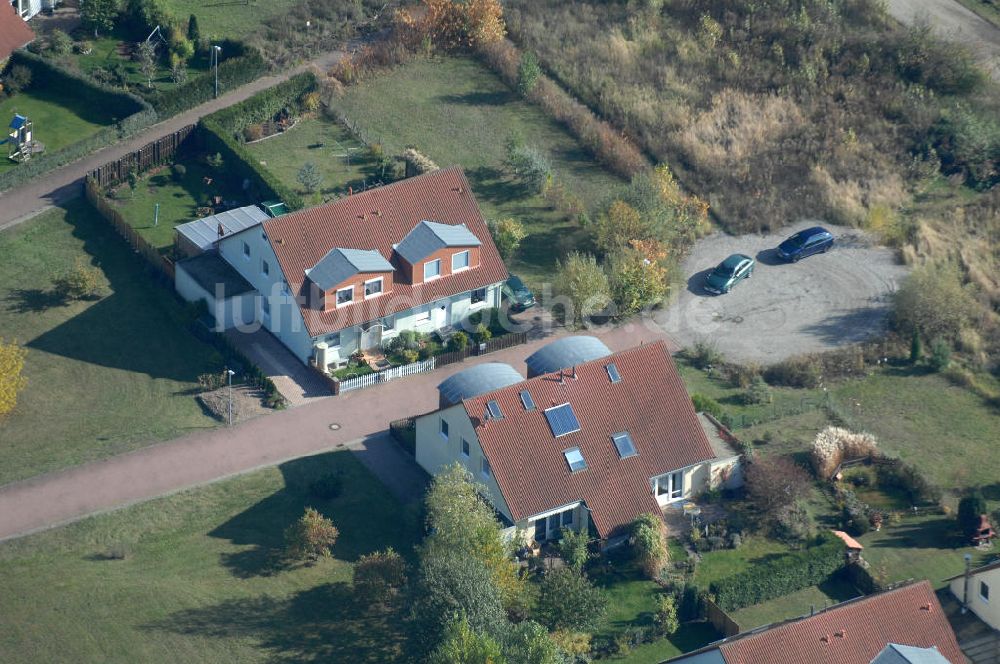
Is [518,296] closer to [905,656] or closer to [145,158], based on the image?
[145,158]

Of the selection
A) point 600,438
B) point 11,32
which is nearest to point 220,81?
point 11,32

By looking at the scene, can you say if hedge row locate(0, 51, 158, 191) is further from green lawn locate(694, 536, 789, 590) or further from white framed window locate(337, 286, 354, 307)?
green lawn locate(694, 536, 789, 590)

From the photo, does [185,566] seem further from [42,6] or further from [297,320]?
[42,6]

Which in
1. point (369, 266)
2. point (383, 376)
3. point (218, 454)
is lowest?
point (218, 454)

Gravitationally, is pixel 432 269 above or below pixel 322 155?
above

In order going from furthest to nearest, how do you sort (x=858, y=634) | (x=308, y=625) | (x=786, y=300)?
(x=786, y=300), (x=308, y=625), (x=858, y=634)

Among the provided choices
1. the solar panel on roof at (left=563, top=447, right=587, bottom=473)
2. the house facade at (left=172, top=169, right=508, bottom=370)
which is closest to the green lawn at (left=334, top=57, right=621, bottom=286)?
the house facade at (left=172, top=169, right=508, bottom=370)

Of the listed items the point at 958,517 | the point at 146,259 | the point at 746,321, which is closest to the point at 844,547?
the point at 958,517
